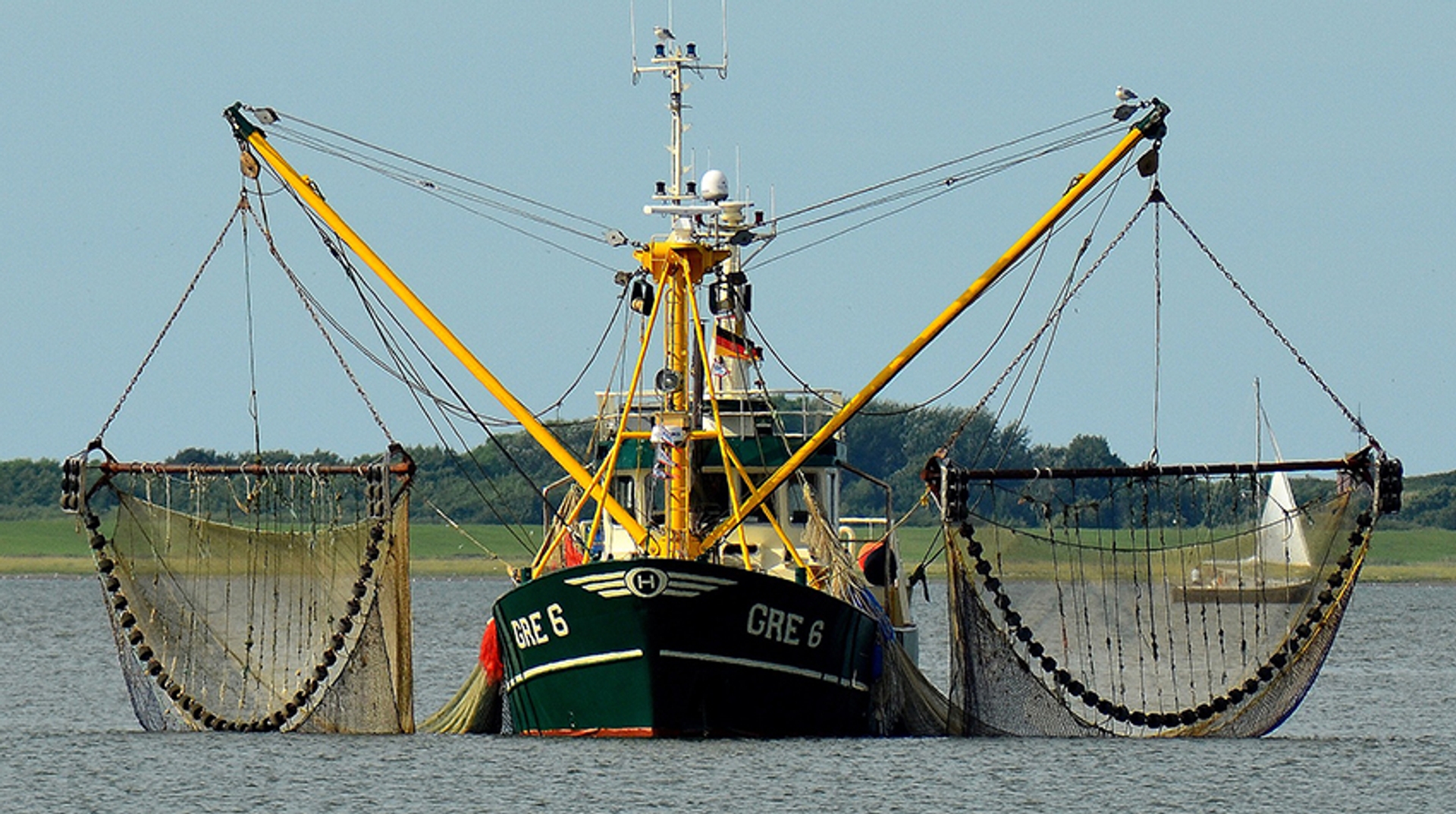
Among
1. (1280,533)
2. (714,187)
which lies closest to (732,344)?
(714,187)

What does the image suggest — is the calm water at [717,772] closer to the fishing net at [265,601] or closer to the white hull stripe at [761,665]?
the fishing net at [265,601]

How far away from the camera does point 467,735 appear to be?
4053 centimetres

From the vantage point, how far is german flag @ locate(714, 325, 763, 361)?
41.4m

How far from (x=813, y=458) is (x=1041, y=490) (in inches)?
2196

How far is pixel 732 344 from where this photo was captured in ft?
136

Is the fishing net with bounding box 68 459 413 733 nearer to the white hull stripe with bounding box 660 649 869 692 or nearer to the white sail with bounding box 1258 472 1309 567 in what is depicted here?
the white hull stripe with bounding box 660 649 869 692

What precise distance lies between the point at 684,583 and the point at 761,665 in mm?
1825

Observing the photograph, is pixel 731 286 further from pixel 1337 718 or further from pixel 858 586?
pixel 1337 718

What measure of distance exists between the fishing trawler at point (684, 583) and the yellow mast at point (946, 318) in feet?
0.17

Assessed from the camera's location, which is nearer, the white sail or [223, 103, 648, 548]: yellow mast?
[223, 103, 648, 548]: yellow mast

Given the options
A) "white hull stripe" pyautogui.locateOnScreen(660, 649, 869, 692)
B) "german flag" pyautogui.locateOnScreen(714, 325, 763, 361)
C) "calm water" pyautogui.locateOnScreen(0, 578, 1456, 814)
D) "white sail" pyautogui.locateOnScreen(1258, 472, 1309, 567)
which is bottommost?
"calm water" pyautogui.locateOnScreen(0, 578, 1456, 814)

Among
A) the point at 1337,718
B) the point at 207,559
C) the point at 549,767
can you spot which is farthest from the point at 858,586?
the point at 1337,718

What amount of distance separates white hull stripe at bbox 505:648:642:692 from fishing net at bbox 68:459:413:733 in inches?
70.9

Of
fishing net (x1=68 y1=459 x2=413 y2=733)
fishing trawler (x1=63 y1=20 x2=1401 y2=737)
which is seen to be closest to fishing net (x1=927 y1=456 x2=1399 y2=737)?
fishing trawler (x1=63 y1=20 x2=1401 y2=737)
